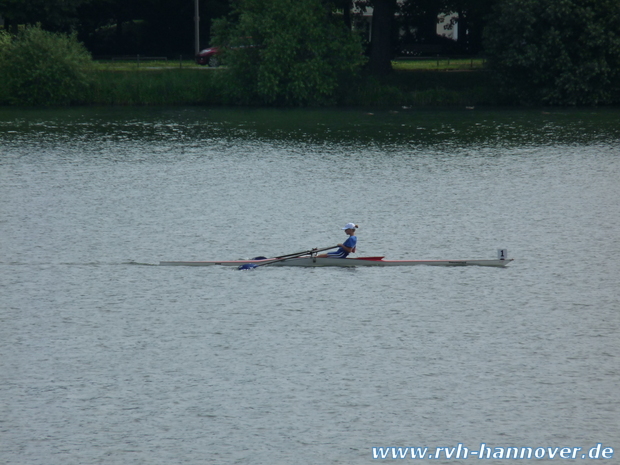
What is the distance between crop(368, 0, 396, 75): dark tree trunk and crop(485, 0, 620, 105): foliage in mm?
9393

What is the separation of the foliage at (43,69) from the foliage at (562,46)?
34.0 meters

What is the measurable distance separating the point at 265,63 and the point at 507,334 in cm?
5219

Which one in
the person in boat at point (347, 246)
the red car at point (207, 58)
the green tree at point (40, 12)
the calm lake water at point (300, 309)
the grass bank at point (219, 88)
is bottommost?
the calm lake water at point (300, 309)

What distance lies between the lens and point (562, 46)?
238 ft

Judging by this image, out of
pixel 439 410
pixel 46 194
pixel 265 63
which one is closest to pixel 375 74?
Answer: pixel 265 63

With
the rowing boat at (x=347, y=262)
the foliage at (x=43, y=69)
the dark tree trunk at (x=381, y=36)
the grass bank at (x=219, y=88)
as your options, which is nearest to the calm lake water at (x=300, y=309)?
the rowing boat at (x=347, y=262)

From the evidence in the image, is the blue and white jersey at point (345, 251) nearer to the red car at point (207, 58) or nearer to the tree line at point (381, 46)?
the tree line at point (381, 46)

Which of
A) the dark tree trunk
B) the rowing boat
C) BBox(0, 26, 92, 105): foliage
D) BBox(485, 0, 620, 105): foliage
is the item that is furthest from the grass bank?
the rowing boat

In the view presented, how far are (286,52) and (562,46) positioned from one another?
2180cm

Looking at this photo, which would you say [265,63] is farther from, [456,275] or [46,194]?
[456,275]

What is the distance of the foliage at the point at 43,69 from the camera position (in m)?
75.2

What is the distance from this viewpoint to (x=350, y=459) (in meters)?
18.4

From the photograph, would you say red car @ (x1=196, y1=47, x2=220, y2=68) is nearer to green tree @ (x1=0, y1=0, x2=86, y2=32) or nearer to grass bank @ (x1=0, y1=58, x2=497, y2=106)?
grass bank @ (x1=0, y1=58, x2=497, y2=106)

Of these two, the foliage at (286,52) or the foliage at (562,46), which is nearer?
the foliage at (562,46)
